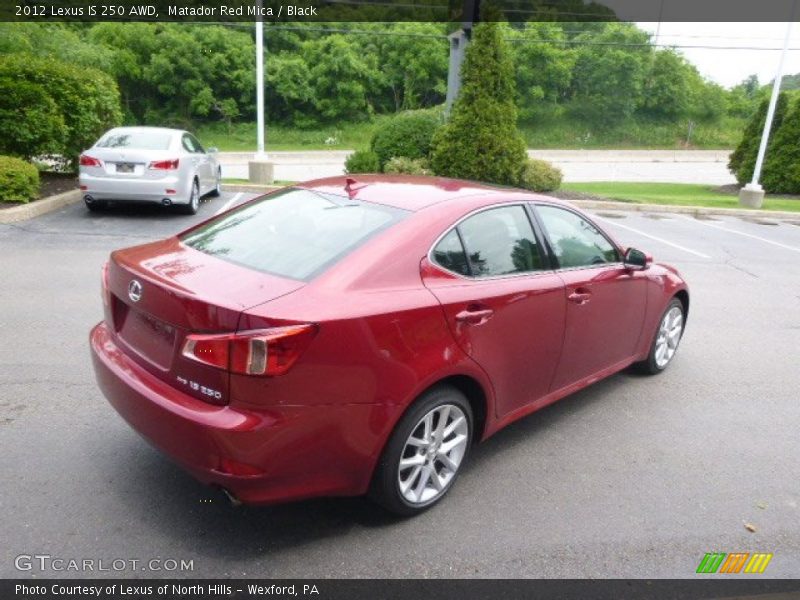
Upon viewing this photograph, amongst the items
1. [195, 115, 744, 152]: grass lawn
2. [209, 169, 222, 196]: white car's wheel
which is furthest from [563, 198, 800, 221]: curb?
[195, 115, 744, 152]: grass lawn

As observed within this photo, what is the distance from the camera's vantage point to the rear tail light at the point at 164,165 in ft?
32.6

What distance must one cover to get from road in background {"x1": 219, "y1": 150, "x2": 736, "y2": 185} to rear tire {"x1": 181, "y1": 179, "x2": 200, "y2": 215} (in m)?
11.8

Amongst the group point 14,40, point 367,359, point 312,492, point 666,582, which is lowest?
point 666,582

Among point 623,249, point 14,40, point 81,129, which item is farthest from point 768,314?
point 14,40

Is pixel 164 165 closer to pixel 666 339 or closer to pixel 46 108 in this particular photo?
pixel 46 108

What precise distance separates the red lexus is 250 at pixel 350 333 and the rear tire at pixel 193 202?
24.8ft

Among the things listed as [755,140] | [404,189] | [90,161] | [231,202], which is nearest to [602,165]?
[755,140]

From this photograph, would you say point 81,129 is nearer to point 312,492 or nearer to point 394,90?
point 312,492

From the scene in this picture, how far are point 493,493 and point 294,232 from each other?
5.65ft

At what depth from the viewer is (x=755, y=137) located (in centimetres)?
Result: 2298

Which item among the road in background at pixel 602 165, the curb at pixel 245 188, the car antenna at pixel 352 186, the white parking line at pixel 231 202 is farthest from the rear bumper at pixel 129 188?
the road in background at pixel 602 165

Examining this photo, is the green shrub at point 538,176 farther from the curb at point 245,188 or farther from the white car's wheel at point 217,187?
the white car's wheel at point 217,187

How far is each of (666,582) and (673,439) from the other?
1475 millimetres

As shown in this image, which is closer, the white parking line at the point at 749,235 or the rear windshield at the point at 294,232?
the rear windshield at the point at 294,232
